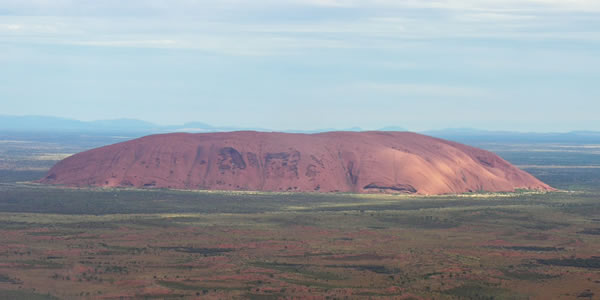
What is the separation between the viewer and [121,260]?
5425cm

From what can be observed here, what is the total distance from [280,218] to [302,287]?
32.4 m

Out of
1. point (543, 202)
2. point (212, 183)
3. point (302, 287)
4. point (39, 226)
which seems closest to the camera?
point (302, 287)

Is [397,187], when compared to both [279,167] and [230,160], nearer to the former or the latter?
[279,167]

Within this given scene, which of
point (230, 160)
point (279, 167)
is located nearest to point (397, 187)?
point (279, 167)

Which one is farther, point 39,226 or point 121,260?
point 39,226

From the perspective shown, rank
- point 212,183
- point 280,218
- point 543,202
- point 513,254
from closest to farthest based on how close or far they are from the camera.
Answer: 1. point 513,254
2. point 280,218
3. point 543,202
4. point 212,183

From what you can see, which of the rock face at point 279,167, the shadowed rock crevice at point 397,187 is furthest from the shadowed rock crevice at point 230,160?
the shadowed rock crevice at point 397,187

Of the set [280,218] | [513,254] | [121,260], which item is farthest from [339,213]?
[121,260]

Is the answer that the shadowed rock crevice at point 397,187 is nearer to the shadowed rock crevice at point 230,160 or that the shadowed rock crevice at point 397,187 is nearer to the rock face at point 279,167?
the rock face at point 279,167

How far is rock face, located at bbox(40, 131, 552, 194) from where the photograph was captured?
109812 mm

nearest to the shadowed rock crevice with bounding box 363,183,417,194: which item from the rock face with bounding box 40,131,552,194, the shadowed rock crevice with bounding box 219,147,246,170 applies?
the rock face with bounding box 40,131,552,194

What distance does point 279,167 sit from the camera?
112m

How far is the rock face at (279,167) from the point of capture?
110 m

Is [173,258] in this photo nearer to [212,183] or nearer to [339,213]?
[339,213]
